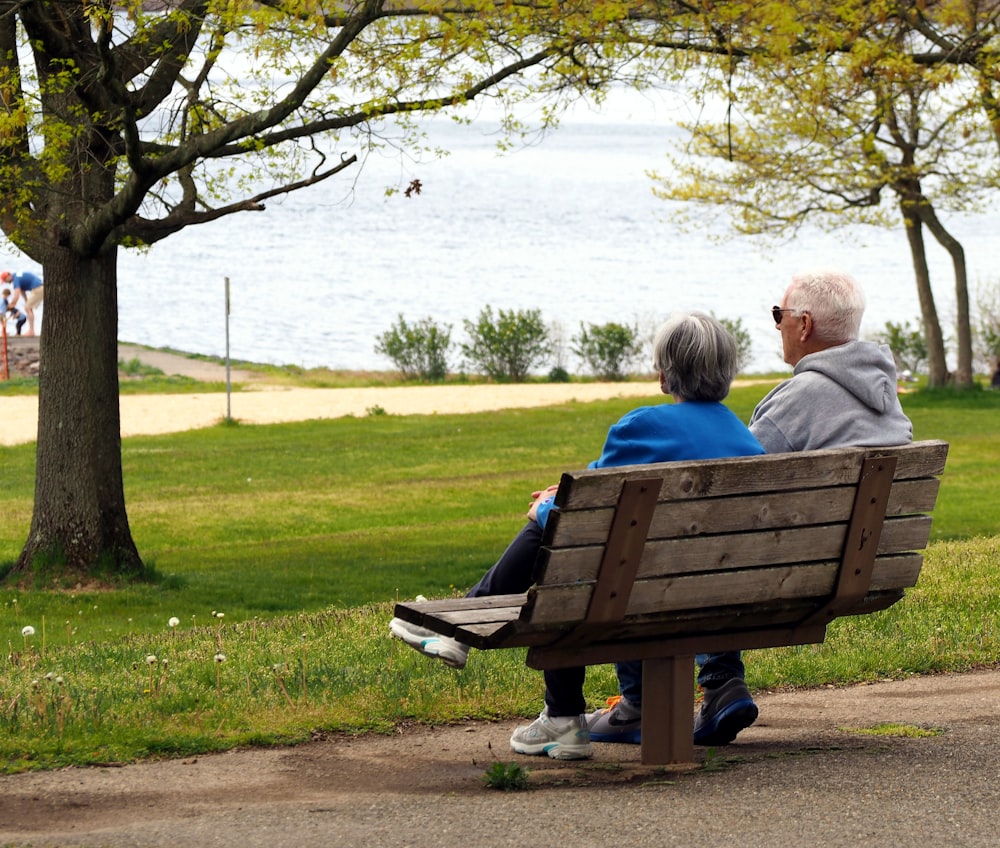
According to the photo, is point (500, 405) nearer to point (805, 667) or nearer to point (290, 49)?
point (290, 49)

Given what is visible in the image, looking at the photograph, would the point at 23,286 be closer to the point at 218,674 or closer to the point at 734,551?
the point at 218,674

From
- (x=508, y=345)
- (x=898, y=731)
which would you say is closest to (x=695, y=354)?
(x=898, y=731)

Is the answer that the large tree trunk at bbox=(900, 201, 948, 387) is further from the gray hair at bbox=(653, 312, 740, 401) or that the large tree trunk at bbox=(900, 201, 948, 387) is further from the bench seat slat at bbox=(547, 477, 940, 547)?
the gray hair at bbox=(653, 312, 740, 401)

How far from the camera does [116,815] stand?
414cm

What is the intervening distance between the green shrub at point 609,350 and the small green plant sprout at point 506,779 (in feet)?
91.7

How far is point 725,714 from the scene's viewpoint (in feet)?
15.4

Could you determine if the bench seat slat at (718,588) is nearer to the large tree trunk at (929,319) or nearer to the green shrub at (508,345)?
the large tree trunk at (929,319)

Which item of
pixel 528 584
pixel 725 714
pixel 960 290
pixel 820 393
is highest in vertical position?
pixel 960 290

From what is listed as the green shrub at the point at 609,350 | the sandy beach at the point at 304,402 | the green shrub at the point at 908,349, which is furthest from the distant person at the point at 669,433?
the green shrub at the point at 908,349

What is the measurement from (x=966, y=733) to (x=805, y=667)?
1095mm

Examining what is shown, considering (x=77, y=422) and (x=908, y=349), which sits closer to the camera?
(x=77, y=422)

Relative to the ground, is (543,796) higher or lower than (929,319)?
lower

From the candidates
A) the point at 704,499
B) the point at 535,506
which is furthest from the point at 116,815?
the point at 704,499

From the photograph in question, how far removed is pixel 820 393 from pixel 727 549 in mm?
705
